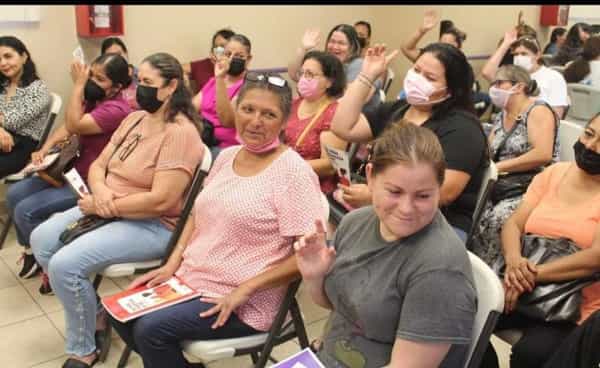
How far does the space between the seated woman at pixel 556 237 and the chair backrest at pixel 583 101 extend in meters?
2.44

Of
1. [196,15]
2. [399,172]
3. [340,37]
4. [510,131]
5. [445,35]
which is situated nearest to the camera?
[399,172]

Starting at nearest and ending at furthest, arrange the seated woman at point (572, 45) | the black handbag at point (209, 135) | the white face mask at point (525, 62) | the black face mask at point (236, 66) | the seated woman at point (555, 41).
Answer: the black handbag at point (209, 135)
the black face mask at point (236, 66)
the white face mask at point (525, 62)
the seated woman at point (572, 45)
the seated woman at point (555, 41)

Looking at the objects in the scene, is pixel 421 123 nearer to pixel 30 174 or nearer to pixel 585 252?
pixel 585 252

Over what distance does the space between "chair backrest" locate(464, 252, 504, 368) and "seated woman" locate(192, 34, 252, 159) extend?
2288 mm

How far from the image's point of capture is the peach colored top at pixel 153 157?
2324mm

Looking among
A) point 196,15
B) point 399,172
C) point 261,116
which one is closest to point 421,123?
point 261,116

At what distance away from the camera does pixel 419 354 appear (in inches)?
50.0

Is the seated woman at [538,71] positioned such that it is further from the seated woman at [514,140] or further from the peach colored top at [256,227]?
the peach colored top at [256,227]

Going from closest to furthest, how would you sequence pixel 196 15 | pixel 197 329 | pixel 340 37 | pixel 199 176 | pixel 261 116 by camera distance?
pixel 197 329
pixel 261 116
pixel 199 176
pixel 340 37
pixel 196 15

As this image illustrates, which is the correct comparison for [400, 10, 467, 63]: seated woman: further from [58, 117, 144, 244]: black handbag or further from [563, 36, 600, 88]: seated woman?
[58, 117, 144, 244]: black handbag

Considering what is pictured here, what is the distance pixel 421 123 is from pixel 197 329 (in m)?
1.25

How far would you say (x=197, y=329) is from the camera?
1797mm

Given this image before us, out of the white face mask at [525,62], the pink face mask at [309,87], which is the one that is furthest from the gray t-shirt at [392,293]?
the white face mask at [525,62]

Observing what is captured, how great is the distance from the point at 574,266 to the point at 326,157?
125 centimetres
